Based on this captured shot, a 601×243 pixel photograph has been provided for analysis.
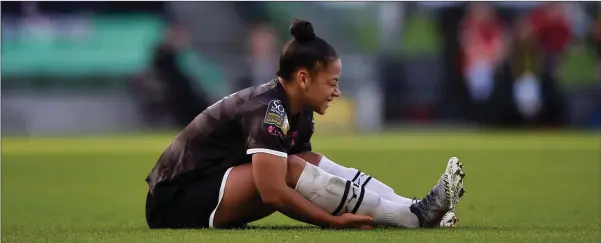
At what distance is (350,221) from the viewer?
6.00 meters

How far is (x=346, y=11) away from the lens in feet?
84.5

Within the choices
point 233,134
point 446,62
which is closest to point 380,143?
point 446,62

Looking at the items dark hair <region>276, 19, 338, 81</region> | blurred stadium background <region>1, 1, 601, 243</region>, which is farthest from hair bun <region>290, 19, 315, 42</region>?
blurred stadium background <region>1, 1, 601, 243</region>

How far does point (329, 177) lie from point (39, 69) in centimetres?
1846

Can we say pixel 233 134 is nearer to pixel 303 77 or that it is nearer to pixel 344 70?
pixel 303 77

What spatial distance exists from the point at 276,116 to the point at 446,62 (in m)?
17.8

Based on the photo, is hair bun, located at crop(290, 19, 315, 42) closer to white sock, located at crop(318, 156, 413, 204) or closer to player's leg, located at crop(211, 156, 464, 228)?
player's leg, located at crop(211, 156, 464, 228)

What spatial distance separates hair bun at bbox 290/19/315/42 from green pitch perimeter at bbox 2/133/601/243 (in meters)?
0.92

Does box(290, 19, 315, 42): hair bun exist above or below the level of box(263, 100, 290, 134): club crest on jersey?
above

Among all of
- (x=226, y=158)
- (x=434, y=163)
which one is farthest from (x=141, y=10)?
(x=226, y=158)

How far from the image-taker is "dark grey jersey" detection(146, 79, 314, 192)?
5.86 meters

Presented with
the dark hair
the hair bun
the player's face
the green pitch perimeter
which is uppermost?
the hair bun

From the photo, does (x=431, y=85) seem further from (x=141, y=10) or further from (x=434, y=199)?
(x=434, y=199)

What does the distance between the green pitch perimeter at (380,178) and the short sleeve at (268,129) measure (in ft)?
1.33
